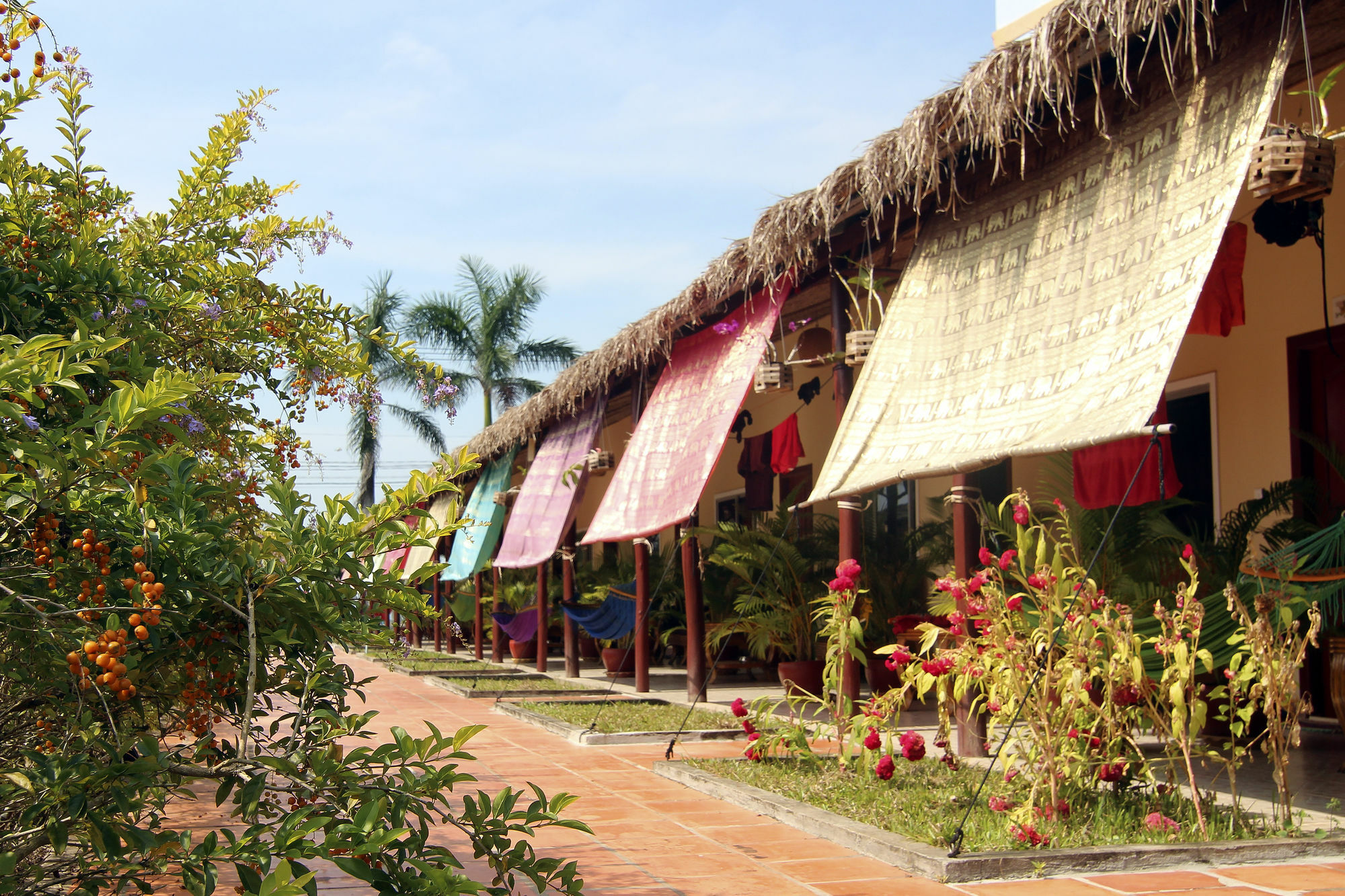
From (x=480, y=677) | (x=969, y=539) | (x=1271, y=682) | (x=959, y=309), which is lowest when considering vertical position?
(x=480, y=677)

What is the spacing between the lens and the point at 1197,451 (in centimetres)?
719

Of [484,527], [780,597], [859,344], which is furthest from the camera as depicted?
[484,527]

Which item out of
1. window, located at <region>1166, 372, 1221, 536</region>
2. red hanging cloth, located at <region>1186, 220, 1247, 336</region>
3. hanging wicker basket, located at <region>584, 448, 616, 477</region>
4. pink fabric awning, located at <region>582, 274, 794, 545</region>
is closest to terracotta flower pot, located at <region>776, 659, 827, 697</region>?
pink fabric awning, located at <region>582, 274, 794, 545</region>

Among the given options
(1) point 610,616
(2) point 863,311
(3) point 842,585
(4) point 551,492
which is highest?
(2) point 863,311

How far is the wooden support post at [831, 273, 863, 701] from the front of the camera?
6.27 metres

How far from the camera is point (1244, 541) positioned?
6.16 meters

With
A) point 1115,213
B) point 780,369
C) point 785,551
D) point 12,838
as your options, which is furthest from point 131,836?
point 785,551

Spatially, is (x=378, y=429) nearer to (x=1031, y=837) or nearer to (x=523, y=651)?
(x=523, y=651)

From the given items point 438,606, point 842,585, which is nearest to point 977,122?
point 842,585

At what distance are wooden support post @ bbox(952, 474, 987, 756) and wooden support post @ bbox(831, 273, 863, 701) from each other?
1.94 ft

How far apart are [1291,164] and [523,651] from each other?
43.6 ft

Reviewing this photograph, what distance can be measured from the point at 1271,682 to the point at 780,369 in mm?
3519

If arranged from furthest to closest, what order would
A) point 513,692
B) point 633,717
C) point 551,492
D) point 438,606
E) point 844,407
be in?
1. point 438,606
2. point 551,492
3. point 513,692
4. point 633,717
5. point 844,407

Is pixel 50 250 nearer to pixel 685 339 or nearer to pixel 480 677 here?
pixel 685 339
